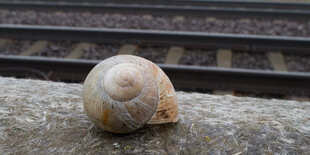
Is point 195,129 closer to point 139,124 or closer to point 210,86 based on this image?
point 139,124

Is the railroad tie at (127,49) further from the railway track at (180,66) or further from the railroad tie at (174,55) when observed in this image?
the railroad tie at (174,55)

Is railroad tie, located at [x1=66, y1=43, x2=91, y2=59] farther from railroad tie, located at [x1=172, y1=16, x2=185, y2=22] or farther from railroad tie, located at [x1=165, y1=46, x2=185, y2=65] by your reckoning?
railroad tie, located at [x1=172, y1=16, x2=185, y2=22]

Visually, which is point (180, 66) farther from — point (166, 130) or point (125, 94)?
point (125, 94)

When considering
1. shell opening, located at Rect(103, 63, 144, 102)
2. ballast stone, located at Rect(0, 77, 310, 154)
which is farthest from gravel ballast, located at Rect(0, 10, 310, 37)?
shell opening, located at Rect(103, 63, 144, 102)

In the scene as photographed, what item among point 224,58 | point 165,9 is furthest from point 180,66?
point 165,9

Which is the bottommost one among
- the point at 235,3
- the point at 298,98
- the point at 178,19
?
the point at 298,98

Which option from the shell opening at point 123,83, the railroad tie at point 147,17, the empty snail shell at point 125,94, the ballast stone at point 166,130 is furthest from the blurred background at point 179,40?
the shell opening at point 123,83
